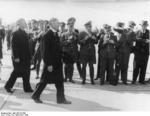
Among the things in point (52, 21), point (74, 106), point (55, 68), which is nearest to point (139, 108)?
point (74, 106)

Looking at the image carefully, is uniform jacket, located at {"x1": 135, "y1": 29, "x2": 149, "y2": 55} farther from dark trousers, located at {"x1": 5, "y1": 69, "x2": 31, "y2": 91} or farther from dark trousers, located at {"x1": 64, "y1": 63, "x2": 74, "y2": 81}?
dark trousers, located at {"x1": 5, "y1": 69, "x2": 31, "y2": 91}

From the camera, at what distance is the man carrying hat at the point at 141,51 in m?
9.30

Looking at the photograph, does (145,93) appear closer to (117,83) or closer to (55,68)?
(117,83)

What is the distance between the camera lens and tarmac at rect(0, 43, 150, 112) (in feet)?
24.5

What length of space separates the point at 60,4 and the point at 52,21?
1.94 ft

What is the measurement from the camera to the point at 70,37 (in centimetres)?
930

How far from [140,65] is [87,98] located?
1942 millimetres

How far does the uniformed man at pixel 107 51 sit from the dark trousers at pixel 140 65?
561 mm

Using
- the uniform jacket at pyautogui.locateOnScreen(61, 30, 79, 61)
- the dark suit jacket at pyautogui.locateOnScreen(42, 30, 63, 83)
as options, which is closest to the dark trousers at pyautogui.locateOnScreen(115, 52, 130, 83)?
the uniform jacket at pyautogui.locateOnScreen(61, 30, 79, 61)

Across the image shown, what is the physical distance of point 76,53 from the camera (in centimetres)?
947

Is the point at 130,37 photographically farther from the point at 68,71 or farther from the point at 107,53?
the point at 68,71

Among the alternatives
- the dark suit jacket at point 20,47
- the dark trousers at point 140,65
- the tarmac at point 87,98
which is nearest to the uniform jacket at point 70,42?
the tarmac at point 87,98

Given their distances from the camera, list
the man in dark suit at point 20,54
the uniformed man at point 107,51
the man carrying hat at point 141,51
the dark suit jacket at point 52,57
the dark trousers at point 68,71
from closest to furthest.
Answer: the dark suit jacket at point 52,57, the man in dark suit at point 20,54, the uniformed man at point 107,51, the man carrying hat at point 141,51, the dark trousers at point 68,71

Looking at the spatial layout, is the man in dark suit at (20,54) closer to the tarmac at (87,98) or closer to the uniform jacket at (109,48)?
the tarmac at (87,98)
